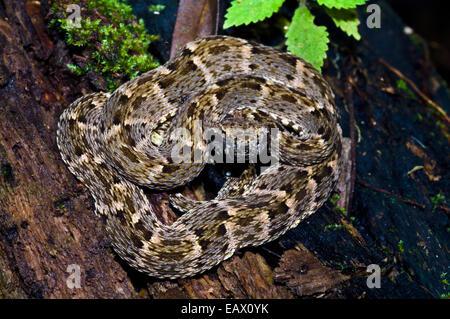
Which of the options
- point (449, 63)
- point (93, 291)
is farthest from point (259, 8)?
point (449, 63)

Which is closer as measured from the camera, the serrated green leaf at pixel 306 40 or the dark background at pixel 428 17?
the serrated green leaf at pixel 306 40

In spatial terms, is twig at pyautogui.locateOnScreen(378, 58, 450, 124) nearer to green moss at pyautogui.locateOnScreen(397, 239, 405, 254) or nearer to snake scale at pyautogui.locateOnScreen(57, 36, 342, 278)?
snake scale at pyautogui.locateOnScreen(57, 36, 342, 278)

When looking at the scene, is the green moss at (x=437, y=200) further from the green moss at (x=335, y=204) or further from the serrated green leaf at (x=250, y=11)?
the serrated green leaf at (x=250, y=11)

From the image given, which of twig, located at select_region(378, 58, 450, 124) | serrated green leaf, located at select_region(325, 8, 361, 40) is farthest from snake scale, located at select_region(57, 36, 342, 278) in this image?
twig, located at select_region(378, 58, 450, 124)

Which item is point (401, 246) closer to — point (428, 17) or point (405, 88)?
point (405, 88)

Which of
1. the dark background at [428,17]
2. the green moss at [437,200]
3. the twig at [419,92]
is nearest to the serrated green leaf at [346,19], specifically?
the twig at [419,92]

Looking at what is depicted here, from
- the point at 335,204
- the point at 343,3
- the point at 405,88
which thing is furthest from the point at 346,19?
the point at 335,204
